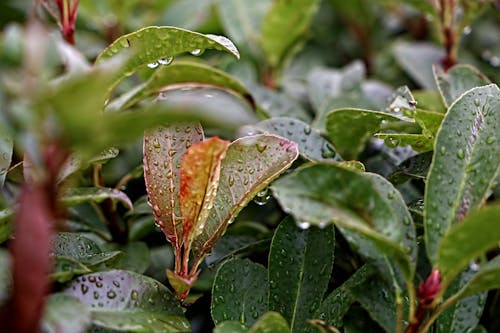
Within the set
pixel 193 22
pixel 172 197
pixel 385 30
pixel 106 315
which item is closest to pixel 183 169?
pixel 172 197

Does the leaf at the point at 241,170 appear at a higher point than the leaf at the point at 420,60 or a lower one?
higher

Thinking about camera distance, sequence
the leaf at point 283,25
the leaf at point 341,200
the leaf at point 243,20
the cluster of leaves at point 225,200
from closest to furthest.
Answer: the cluster of leaves at point 225,200 < the leaf at point 341,200 < the leaf at point 283,25 < the leaf at point 243,20

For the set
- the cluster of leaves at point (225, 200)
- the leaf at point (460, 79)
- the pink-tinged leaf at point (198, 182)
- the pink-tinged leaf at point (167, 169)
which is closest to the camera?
the cluster of leaves at point (225, 200)

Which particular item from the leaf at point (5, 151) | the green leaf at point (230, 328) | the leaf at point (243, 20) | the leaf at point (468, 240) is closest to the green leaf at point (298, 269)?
the green leaf at point (230, 328)

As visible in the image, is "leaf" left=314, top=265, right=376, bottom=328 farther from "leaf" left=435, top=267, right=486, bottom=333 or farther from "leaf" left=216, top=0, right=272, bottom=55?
"leaf" left=216, top=0, right=272, bottom=55

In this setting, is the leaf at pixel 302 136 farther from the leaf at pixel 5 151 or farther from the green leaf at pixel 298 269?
the leaf at pixel 5 151

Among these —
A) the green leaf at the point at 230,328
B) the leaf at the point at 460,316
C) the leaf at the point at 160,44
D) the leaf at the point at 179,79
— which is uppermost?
the leaf at the point at 160,44

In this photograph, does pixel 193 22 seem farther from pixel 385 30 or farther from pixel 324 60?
pixel 385 30
